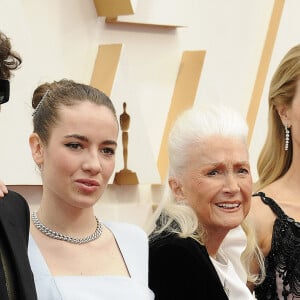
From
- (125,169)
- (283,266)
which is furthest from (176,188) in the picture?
(125,169)

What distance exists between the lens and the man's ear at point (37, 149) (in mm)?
2070

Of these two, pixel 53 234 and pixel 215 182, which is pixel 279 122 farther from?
pixel 53 234

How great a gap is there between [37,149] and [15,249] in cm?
40

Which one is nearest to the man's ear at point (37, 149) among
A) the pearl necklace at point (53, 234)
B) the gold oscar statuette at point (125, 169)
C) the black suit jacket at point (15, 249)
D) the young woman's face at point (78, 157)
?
the young woman's face at point (78, 157)

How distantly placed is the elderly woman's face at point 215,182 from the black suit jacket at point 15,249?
51 cm

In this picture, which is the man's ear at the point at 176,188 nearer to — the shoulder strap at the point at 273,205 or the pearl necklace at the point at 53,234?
the pearl necklace at the point at 53,234

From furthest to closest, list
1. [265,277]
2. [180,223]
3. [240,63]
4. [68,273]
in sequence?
[240,63], [265,277], [180,223], [68,273]

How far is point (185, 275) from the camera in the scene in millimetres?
2076

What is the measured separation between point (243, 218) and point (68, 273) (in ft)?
1.64

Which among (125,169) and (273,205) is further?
(125,169)

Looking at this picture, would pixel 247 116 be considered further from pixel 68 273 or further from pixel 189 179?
pixel 68 273

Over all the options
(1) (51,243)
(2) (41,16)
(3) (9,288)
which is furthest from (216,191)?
(2) (41,16)

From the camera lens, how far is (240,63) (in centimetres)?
413

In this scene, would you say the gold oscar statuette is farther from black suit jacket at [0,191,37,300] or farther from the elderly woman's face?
black suit jacket at [0,191,37,300]
